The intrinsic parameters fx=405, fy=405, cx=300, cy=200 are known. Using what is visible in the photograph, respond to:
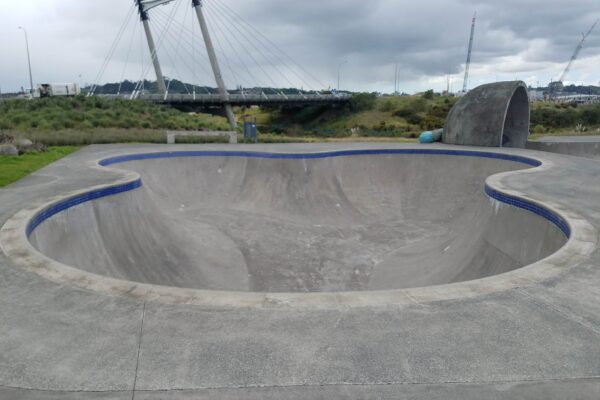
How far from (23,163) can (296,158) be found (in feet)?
37.4

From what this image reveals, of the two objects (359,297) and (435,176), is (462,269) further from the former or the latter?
(435,176)

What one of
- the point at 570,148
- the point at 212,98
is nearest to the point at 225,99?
the point at 212,98

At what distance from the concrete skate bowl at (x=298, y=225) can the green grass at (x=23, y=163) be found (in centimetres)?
262

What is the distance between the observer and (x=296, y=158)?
1969cm

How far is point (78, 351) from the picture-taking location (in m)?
3.85

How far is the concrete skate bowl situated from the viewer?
9.05 m

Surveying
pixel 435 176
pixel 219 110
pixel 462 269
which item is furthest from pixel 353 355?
pixel 219 110

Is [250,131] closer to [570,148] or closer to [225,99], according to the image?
[570,148]

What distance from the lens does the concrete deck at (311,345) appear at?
335cm

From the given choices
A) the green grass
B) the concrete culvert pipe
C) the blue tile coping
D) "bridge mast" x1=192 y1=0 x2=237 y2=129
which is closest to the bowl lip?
the blue tile coping

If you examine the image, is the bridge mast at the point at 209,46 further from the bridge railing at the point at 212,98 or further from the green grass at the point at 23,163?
the green grass at the point at 23,163

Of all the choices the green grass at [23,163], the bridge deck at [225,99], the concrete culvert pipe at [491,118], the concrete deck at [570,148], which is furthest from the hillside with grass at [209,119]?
the concrete deck at [570,148]

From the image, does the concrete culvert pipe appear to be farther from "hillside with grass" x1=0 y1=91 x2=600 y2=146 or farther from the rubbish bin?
the rubbish bin

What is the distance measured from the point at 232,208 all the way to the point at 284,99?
48.9 m
